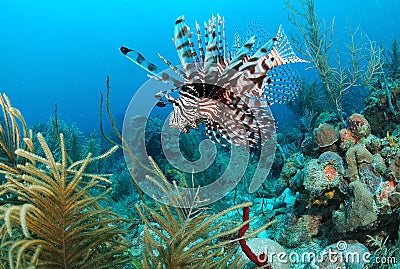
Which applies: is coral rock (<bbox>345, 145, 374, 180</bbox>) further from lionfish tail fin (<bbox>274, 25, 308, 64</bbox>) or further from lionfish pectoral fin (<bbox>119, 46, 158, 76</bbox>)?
lionfish pectoral fin (<bbox>119, 46, 158, 76</bbox>)

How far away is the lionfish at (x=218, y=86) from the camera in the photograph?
3498mm

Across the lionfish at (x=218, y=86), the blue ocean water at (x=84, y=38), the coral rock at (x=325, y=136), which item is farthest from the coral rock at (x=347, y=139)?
the blue ocean water at (x=84, y=38)

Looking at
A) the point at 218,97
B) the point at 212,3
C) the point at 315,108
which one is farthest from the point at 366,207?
the point at 212,3

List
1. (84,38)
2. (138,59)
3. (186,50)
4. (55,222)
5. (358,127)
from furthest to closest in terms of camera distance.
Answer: (84,38) → (358,127) → (186,50) → (138,59) → (55,222)

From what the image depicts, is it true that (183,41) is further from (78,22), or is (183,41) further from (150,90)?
(78,22)

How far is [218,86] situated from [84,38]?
111 metres

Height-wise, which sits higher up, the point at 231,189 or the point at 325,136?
the point at 325,136

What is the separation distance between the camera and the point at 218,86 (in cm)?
371

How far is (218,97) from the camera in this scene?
3756mm

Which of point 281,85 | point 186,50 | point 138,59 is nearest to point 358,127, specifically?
point 281,85

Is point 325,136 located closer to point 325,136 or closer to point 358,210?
point 325,136

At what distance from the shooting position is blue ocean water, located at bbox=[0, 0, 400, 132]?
307ft

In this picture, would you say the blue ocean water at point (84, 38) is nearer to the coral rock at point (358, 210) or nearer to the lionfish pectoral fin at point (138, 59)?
the lionfish pectoral fin at point (138, 59)

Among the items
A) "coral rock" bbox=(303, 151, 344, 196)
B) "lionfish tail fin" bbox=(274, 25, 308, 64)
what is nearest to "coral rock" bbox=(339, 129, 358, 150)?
"coral rock" bbox=(303, 151, 344, 196)
